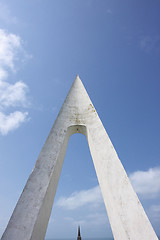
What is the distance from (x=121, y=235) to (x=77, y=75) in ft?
27.0

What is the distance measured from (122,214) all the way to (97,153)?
213 cm

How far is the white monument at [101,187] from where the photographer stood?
4.49 meters

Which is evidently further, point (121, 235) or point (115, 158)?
point (115, 158)

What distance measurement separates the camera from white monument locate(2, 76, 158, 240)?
4488mm

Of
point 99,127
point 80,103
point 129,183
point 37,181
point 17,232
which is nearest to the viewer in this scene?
point 17,232

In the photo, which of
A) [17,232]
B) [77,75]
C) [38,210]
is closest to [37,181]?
[38,210]

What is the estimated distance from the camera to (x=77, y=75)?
33.0ft

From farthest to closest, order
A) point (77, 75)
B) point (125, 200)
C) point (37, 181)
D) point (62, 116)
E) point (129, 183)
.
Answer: point (77, 75) → point (62, 116) → point (37, 181) → point (129, 183) → point (125, 200)

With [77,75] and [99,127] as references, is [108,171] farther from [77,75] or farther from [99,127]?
[77,75]

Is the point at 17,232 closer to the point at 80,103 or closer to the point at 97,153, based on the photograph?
the point at 97,153

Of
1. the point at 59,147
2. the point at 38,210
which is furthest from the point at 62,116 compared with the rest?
the point at 38,210

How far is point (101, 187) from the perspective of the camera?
6.02 meters

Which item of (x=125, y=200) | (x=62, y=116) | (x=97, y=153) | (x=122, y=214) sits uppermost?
(x=62, y=116)

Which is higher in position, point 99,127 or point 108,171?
point 99,127
